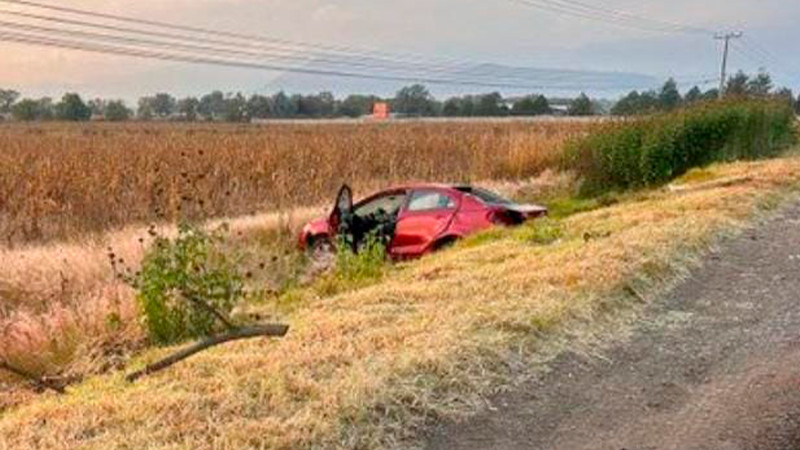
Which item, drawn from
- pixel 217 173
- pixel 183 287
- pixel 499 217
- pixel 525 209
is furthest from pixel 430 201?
pixel 217 173

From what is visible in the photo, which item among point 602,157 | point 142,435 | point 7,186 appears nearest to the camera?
point 142,435

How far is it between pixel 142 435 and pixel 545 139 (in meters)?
27.6

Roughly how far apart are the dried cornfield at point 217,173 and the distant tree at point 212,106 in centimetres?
6692

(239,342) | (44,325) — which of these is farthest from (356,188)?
(239,342)

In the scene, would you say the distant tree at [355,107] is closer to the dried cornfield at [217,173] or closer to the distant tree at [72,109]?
the distant tree at [72,109]

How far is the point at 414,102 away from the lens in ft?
361

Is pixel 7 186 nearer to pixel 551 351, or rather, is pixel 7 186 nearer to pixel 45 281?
pixel 45 281

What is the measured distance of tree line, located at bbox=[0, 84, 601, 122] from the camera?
3780 inches

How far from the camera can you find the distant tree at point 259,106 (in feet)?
340

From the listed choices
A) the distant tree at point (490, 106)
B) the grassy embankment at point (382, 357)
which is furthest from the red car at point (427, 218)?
the distant tree at point (490, 106)

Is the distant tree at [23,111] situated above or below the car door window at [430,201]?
below

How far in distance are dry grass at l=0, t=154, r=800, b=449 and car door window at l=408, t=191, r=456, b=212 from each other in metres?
3.93

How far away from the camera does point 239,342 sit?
6543mm

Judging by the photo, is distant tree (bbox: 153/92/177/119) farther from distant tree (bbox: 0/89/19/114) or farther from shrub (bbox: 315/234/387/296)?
shrub (bbox: 315/234/387/296)
